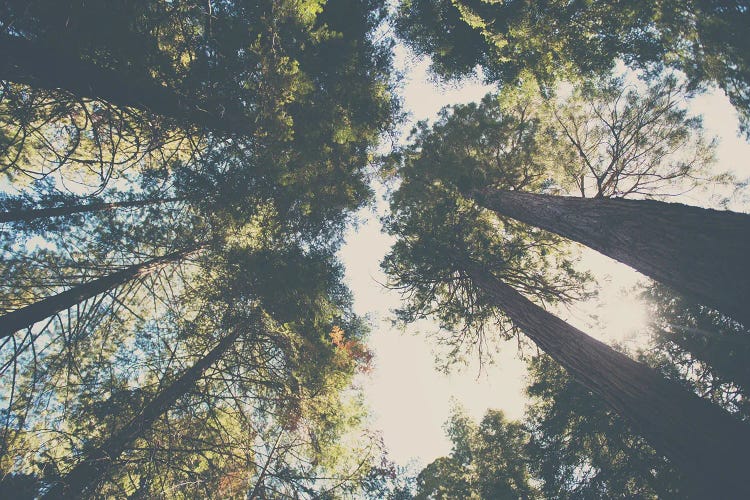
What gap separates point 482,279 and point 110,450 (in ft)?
21.5

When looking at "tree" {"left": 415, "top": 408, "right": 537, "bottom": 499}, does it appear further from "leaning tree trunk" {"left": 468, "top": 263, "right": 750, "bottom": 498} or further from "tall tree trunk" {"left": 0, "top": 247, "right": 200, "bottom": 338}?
"tall tree trunk" {"left": 0, "top": 247, "right": 200, "bottom": 338}

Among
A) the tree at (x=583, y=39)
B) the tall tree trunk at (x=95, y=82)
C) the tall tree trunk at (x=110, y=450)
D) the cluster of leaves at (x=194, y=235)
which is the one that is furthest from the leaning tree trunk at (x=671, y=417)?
the tall tree trunk at (x=95, y=82)

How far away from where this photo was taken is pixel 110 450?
10.8ft

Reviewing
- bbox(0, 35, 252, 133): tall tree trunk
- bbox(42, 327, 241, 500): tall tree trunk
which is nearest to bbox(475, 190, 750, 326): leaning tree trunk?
bbox(0, 35, 252, 133): tall tree trunk

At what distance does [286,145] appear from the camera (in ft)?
13.9

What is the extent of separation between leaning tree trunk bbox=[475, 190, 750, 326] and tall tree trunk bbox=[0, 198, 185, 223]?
6.07 m

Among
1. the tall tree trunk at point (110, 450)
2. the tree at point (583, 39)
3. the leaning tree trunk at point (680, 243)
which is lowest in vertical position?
the tall tree trunk at point (110, 450)

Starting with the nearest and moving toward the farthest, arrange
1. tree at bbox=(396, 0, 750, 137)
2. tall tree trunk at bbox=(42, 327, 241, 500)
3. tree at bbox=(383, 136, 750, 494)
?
tree at bbox=(396, 0, 750, 137) < tall tree trunk at bbox=(42, 327, 241, 500) < tree at bbox=(383, 136, 750, 494)

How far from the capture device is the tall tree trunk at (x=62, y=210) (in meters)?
4.58

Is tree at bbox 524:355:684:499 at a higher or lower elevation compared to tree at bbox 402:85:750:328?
lower

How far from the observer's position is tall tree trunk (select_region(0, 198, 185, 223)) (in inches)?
180

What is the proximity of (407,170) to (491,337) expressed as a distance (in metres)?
5.38

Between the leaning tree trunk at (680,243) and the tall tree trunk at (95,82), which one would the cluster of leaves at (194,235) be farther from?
the leaning tree trunk at (680,243)

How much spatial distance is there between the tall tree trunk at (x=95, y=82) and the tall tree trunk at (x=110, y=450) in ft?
12.3
